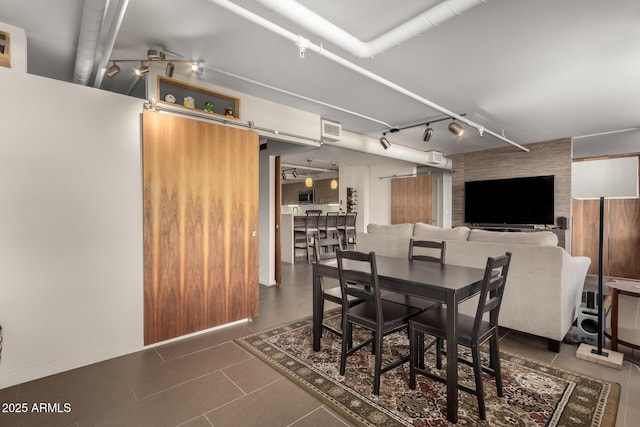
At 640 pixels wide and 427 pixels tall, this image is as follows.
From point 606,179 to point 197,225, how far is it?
3.64 m

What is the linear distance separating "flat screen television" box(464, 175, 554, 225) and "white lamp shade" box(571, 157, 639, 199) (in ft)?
13.6

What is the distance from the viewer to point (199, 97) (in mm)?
3387

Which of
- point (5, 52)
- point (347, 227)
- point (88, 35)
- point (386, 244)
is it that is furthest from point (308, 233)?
point (5, 52)

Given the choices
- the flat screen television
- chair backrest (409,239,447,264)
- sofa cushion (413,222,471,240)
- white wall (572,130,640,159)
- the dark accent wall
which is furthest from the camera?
the flat screen television

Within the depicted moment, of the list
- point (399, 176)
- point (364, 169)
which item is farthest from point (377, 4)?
point (364, 169)

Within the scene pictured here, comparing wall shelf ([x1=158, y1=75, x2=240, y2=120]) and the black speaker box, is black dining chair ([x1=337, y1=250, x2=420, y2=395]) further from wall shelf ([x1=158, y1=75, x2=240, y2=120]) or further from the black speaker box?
wall shelf ([x1=158, y1=75, x2=240, y2=120])

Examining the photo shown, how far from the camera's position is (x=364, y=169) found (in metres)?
9.47

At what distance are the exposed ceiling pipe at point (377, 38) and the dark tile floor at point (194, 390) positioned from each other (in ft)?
8.23

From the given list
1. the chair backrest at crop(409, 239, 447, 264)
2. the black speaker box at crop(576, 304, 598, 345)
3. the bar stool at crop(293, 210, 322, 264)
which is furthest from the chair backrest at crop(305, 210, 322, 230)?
the black speaker box at crop(576, 304, 598, 345)

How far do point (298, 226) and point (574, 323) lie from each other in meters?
5.29

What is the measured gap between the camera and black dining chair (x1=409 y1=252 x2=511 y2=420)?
1.85 meters

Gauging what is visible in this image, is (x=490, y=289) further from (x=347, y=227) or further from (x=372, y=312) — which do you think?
(x=347, y=227)

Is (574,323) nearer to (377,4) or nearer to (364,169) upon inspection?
(377,4)

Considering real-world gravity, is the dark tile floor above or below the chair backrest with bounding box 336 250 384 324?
below
